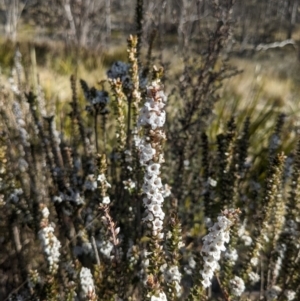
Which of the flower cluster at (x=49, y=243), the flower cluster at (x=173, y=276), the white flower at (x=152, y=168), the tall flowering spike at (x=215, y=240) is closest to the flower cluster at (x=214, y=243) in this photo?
the tall flowering spike at (x=215, y=240)

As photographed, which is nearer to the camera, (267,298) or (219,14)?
(267,298)

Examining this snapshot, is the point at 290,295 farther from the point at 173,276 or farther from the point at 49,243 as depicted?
the point at 49,243

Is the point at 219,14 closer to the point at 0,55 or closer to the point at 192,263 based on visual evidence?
the point at 192,263

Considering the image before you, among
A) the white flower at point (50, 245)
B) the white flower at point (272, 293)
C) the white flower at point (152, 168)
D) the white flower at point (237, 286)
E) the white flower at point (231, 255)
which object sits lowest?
the white flower at point (272, 293)

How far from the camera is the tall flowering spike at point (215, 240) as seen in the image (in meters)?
1.31

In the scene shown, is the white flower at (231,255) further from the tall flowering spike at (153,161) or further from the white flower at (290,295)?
the tall flowering spike at (153,161)

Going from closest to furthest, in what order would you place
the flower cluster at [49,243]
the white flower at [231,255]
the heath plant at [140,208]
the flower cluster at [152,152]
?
the flower cluster at [152,152] < the heath plant at [140,208] < the flower cluster at [49,243] < the white flower at [231,255]

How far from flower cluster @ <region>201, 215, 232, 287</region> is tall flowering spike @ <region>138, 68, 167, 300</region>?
0.46 feet

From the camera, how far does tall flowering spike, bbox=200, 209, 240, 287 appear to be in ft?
4.30

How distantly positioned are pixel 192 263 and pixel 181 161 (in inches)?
21.9

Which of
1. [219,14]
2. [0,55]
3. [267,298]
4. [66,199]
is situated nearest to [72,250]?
[66,199]

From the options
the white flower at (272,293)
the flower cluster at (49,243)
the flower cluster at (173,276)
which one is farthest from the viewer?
the white flower at (272,293)

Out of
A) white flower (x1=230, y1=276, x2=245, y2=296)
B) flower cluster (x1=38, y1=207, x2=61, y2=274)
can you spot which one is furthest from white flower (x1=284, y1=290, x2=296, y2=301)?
flower cluster (x1=38, y1=207, x2=61, y2=274)

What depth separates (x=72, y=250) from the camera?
7.18 feet
